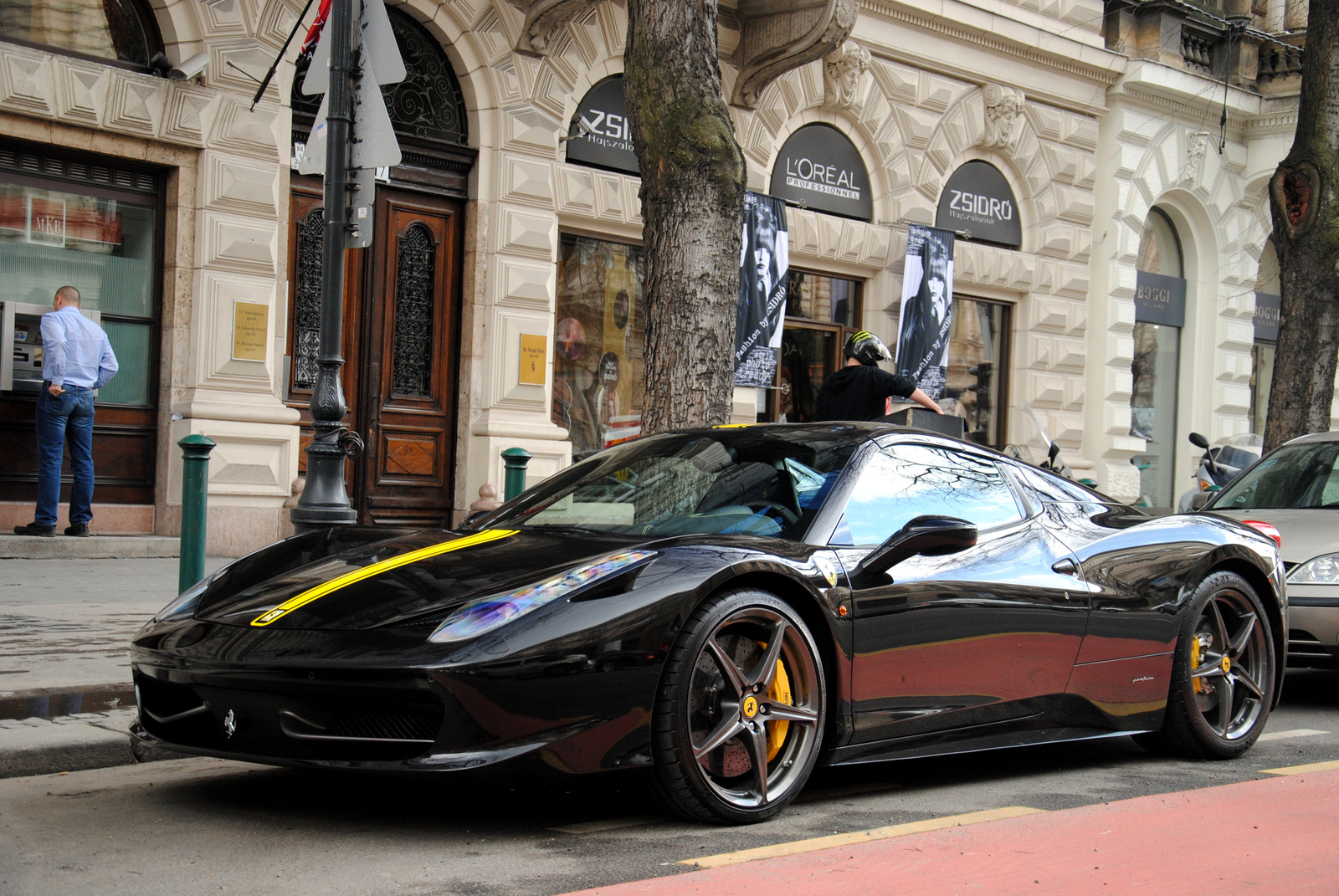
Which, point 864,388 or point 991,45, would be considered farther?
point 991,45

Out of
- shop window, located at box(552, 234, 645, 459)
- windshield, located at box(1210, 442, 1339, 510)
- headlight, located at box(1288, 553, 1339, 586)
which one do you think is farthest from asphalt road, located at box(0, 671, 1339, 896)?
shop window, located at box(552, 234, 645, 459)

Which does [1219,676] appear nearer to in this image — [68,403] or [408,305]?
[68,403]

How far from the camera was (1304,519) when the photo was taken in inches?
306

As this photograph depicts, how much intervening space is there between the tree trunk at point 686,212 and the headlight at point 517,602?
4525mm

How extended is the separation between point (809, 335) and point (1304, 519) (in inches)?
368

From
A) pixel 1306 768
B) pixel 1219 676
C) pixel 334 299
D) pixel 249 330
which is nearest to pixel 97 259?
pixel 249 330

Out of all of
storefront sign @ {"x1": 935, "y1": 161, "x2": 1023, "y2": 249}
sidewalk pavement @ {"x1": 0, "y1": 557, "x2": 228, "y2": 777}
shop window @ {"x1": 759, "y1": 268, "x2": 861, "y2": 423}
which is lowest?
sidewalk pavement @ {"x1": 0, "y1": 557, "x2": 228, "y2": 777}

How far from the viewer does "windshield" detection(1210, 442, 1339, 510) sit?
834cm

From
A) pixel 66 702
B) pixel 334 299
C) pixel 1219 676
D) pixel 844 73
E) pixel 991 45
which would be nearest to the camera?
pixel 66 702

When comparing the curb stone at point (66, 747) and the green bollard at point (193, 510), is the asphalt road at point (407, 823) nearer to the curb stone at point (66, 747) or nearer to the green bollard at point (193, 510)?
the curb stone at point (66, 747)

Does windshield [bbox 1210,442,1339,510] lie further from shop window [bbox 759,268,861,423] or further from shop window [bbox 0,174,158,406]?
shop window [bbox 0,174,158,406]

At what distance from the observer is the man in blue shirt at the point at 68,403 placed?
1066 centimetres

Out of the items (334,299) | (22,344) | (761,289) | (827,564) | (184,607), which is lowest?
(184,607)

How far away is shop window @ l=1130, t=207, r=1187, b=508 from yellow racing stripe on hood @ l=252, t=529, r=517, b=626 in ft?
57.1
